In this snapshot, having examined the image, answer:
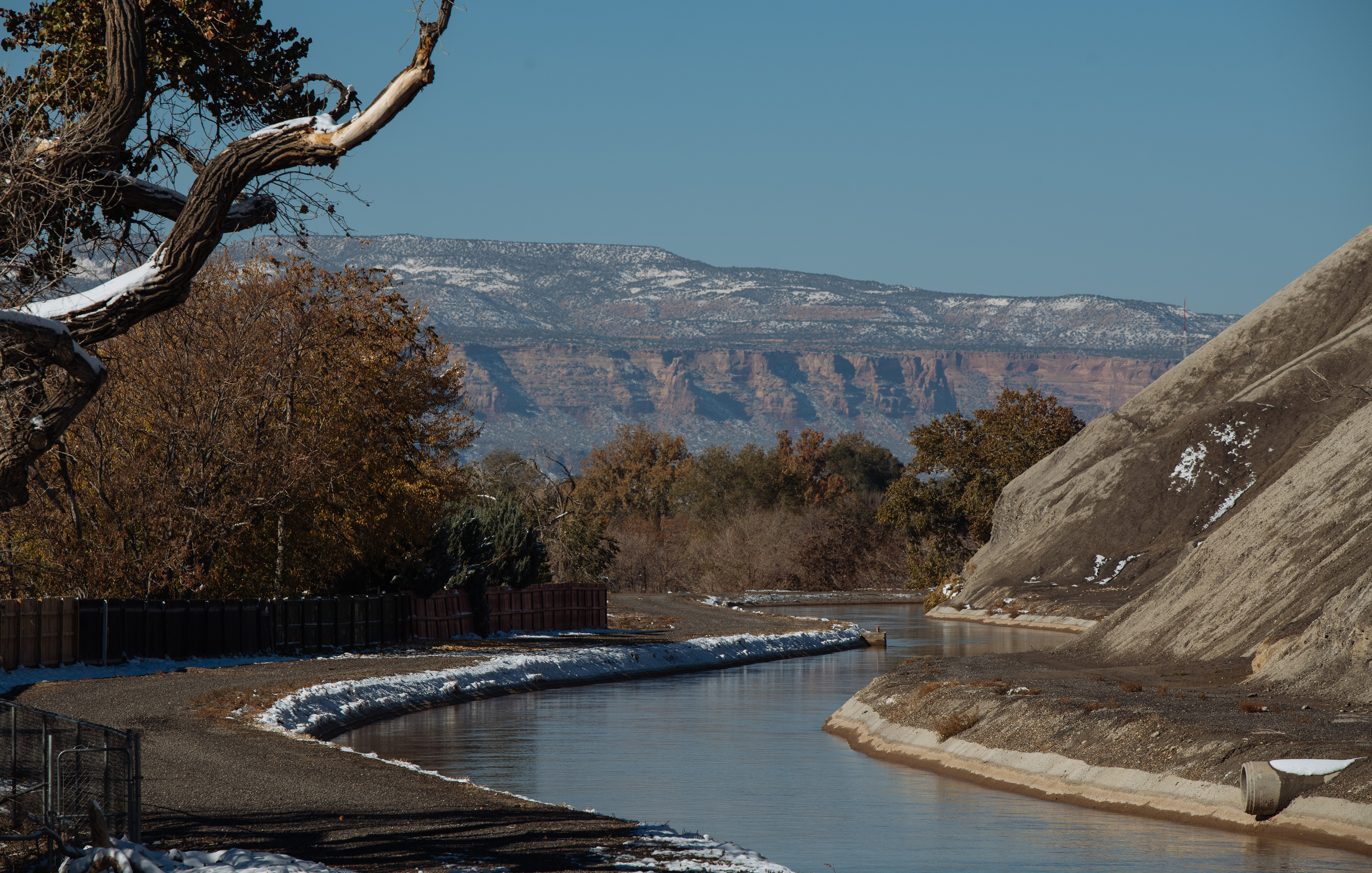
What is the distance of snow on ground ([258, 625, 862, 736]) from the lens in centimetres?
2669

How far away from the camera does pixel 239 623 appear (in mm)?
37156

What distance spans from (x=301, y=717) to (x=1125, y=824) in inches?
570

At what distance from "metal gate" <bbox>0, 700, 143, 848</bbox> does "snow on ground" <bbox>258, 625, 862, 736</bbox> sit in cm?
1167

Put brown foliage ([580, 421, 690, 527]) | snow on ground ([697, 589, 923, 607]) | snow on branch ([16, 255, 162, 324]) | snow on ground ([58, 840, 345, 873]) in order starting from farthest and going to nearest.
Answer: brown foliage ([580, 421, 690, 527]) → snow on ground ([697, 589, 923, 607]) → snow on branch ([16, 255, 162, 324]) → snow on ground ([58, 840, 345, 873])

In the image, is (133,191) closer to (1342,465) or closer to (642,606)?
(1342,465)

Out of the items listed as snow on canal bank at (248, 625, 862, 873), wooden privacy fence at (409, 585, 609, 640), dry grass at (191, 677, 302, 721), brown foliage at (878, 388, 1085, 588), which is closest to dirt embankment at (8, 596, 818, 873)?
dry grass at (191, 677, 302, 721)

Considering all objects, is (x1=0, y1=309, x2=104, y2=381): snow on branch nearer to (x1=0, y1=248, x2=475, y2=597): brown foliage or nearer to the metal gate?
the metal gate

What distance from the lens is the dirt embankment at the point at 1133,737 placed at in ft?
56.3

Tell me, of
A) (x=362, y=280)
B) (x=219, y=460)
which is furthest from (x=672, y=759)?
(x=362, y=280)

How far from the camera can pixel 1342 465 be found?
35.1 metres

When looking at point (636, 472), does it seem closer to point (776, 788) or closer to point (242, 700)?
point (242, 700)

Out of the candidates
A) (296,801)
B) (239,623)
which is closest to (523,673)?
(239,623)

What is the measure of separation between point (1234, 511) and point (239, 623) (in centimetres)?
3867

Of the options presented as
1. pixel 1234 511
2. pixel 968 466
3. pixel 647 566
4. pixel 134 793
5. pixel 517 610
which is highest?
pixel 968 466
